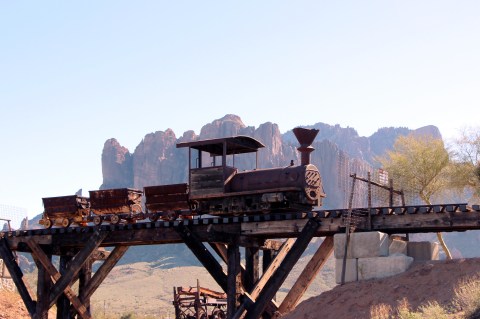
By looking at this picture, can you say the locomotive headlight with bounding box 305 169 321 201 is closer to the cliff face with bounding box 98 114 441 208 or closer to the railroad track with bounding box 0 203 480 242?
the railroad track with bounding box 0 203 480 242

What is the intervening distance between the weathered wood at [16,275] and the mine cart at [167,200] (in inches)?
186

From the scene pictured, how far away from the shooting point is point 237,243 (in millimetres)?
19609

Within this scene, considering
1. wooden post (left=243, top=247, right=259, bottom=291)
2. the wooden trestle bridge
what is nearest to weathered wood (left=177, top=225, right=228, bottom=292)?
the wooden trestle bridge

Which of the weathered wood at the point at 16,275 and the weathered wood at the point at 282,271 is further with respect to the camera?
the weathered wood at the point at 16,275

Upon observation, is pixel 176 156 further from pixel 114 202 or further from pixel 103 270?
pixel 103 270

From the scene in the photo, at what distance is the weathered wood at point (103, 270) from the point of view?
2316cm

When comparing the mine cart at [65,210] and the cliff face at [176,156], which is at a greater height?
the cliff face at [176,156]

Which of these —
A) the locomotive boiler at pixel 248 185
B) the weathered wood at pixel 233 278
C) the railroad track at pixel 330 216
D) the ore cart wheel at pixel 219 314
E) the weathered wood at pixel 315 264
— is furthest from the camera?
the ore cart wheel at pixel 219 314

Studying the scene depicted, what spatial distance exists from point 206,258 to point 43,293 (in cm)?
685

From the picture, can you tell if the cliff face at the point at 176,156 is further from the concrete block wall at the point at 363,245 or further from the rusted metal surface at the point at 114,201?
the concrete block wall at the point at 363,245

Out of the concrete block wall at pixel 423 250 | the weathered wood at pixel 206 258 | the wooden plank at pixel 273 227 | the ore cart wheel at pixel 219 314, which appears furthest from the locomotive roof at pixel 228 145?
the ore cart wheel at pixel 219 314

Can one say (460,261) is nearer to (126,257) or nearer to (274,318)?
(274,318)

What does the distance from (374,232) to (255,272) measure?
4.93 meters

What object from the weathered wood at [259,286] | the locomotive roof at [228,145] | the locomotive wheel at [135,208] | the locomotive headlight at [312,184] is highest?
A: the locomotive roof at [228,145]
